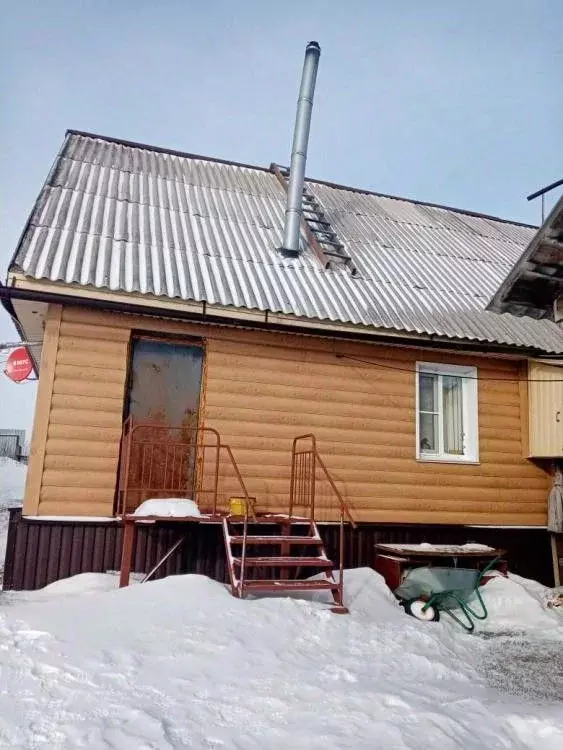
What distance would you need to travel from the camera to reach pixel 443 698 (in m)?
4.20

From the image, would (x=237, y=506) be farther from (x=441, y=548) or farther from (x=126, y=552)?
(x=441, y=548)

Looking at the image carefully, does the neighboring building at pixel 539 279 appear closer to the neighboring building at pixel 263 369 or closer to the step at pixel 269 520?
the neighboring building at pixel 263 369

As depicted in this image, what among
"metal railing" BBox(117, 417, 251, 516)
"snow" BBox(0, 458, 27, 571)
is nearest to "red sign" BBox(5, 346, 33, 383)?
"snow" BBox(0, 458, 27, 571)

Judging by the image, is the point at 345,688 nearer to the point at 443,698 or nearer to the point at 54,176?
the point at 443,698

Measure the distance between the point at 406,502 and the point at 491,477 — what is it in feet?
4.65

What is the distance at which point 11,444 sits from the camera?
3312 cm

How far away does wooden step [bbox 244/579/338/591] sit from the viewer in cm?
598

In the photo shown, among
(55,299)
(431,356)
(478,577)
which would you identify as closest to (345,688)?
(478,577)

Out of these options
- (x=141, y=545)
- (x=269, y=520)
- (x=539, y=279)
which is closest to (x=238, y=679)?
(x=269, y=520)

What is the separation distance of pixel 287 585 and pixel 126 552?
171 centimetres

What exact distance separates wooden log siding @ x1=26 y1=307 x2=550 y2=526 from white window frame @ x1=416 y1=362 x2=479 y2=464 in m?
0.10

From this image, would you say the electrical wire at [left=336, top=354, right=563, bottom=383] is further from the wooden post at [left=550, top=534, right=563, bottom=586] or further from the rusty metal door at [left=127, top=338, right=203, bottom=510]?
the wooden post at [left=550, top=534, right=563, bottom=586]

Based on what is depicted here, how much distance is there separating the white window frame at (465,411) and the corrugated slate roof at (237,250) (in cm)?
62

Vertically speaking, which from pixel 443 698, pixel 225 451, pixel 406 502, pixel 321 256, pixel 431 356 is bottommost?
pixel 443 698
